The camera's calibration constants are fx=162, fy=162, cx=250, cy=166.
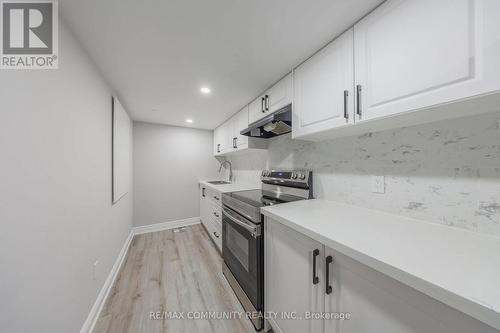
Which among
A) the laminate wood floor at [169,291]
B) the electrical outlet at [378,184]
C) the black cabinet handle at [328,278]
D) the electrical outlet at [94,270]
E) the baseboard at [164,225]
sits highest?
the electrical outlet at [378,184]

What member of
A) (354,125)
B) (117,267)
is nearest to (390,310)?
(354,125)

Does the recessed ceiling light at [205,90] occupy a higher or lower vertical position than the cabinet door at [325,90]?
higher

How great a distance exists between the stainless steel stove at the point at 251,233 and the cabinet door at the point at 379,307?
1.88 ft

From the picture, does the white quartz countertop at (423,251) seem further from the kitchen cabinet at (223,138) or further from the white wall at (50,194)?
the kitchen cabinet at (223,138)

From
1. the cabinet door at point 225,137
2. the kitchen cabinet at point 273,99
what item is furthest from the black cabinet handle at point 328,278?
the cabinet door at point 225,137

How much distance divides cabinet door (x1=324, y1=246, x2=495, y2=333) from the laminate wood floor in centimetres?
93

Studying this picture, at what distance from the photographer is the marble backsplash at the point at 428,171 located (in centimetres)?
74

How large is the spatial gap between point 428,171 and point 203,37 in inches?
63.8

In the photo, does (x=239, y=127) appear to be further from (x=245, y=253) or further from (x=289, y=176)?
(x=245, y=253)

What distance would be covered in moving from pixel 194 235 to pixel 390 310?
2.93 meters

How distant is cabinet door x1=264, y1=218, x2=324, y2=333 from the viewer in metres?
0.85

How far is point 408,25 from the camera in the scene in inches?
30.0

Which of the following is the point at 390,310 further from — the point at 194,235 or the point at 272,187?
the point at 194,235

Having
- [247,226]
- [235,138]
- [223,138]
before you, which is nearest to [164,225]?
[223,138]
